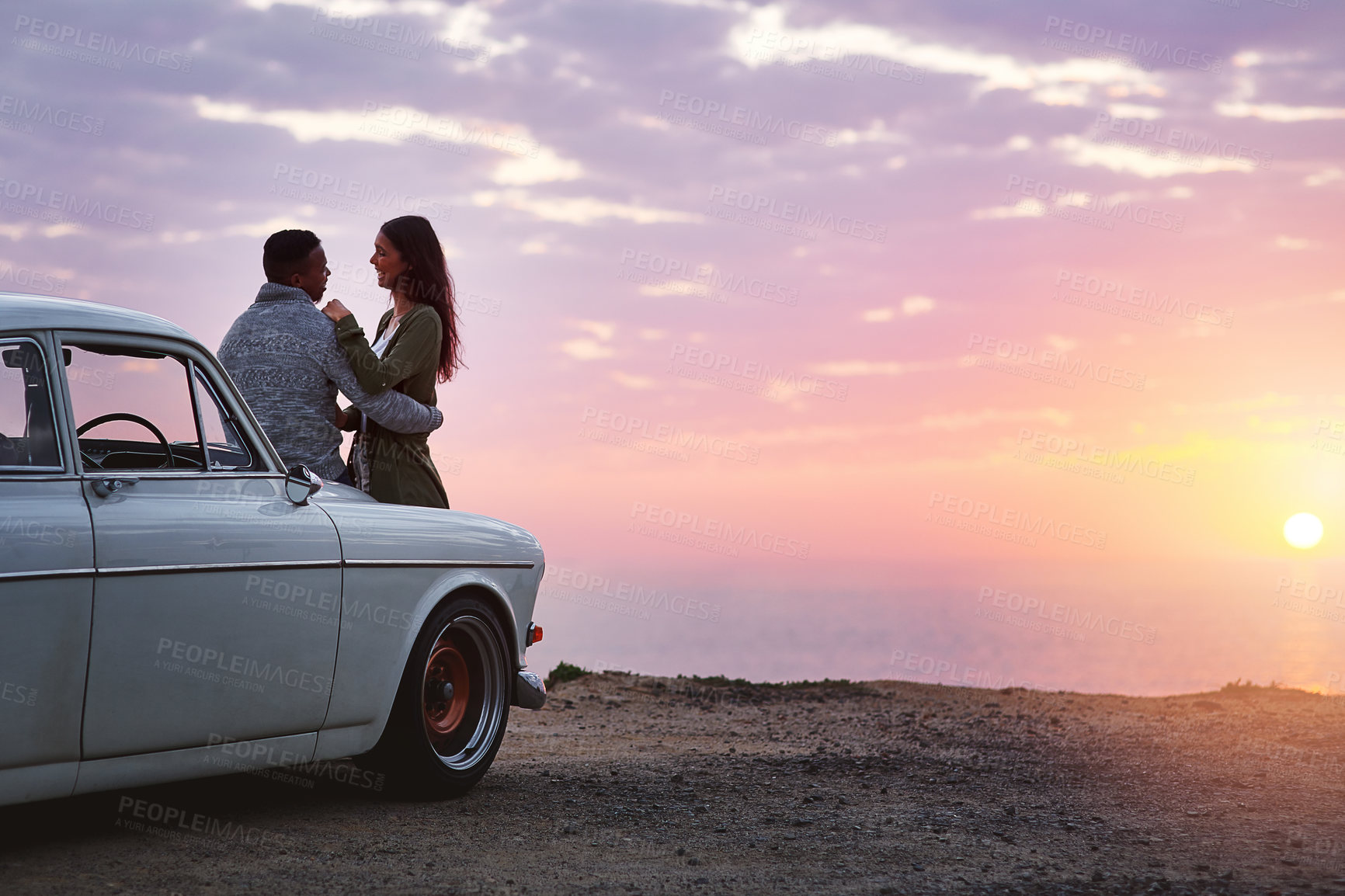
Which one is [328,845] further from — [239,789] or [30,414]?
[30,414]

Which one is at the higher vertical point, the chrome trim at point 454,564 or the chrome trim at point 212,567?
the chrome trim at point 454,564

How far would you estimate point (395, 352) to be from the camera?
21.0 feet

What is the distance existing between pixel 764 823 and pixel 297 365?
318 cm

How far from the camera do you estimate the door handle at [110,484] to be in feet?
14.8

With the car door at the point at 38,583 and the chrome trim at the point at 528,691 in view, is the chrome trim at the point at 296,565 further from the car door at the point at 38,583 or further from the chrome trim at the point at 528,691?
the chrome trim at the point at 528,691

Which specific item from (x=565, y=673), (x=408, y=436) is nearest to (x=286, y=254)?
(x=408, y=436)

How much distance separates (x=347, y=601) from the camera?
5.37 metres

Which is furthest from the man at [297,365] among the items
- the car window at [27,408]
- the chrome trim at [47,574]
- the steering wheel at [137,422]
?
the chrome trim at [47,574]

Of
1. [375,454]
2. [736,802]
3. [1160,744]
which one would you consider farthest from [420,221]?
[1160,744]

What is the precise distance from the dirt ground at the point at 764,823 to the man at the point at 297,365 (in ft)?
5.50

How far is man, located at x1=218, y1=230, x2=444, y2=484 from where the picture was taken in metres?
6.09

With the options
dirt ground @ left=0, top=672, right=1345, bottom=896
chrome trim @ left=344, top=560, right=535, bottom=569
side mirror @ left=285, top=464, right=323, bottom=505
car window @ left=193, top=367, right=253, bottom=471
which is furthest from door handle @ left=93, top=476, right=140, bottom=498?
dirt ground @ left=0, top=672, right=1345, bottom=896

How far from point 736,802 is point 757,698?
19.6 feet

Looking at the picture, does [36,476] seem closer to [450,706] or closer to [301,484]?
[301,484]
